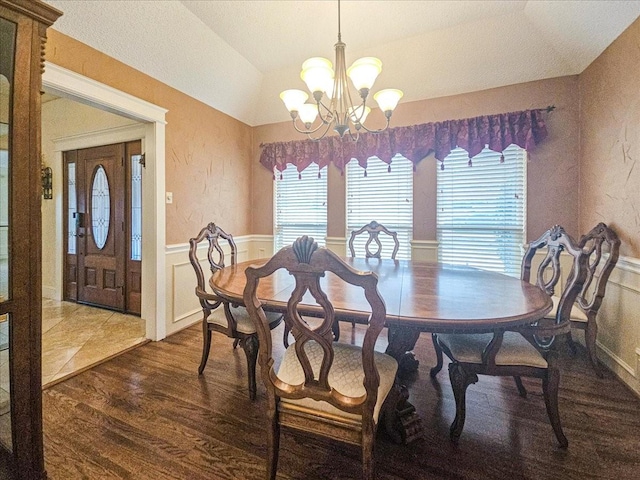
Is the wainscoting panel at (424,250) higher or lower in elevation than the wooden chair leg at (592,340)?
higher

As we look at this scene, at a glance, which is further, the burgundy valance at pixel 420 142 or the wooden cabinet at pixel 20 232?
the burgundy valance at pixel 420 142

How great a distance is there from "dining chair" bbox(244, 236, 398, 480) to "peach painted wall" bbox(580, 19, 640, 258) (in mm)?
2272

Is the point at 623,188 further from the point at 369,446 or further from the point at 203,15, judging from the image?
the point at 203,15

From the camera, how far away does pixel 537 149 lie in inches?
115

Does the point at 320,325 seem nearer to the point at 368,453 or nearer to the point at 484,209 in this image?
the point at 368,453

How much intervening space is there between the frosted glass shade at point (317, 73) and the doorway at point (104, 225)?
2.35 metres

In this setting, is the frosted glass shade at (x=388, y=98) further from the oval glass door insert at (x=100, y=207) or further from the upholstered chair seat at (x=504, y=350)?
the oval glass door insert at (x=100, y=207)

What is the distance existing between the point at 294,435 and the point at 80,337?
252 cm

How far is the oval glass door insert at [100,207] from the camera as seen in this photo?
356 cm

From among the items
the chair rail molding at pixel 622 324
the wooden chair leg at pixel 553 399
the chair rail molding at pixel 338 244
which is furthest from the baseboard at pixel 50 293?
the chair rail molding at pixel 622 324

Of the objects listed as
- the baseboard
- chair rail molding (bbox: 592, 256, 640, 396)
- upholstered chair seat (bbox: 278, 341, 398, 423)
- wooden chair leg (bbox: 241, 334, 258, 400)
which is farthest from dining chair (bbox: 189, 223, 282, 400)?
the baseboard

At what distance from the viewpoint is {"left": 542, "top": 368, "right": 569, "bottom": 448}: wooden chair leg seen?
1.43 m

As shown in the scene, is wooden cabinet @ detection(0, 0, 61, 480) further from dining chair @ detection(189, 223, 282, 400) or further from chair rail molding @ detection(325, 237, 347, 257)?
chair rail molding @ detection(325, 237, 347, 257)

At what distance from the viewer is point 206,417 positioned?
1.67 metres
